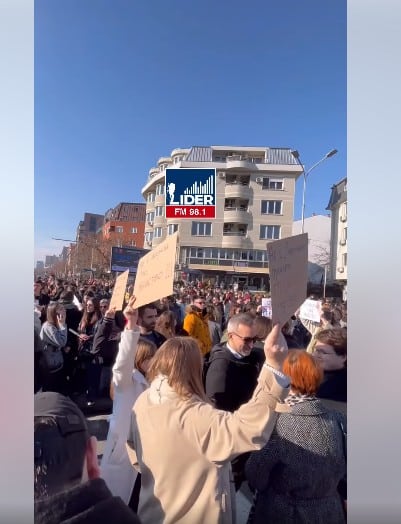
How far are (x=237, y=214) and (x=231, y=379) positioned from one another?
74 cm

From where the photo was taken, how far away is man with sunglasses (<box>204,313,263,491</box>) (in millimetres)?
1950

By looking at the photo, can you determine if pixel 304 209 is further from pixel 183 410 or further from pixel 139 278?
pixel 183 410

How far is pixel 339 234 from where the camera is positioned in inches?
74.5

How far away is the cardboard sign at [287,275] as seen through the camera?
1.68 metres

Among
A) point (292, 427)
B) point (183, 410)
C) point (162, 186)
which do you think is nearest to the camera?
point (183, 410)

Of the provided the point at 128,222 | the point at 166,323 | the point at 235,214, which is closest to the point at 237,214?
the point at 235,214

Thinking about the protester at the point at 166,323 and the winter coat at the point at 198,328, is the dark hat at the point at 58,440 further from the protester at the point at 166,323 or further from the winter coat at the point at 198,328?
the winter coat at the point at 198,328

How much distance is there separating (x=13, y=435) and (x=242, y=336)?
110 centimetres

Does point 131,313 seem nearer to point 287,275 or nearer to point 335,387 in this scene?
point 287,275

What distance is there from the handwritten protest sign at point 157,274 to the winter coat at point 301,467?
708 mm

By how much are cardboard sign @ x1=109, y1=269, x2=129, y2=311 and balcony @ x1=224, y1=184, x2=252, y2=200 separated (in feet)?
1.90

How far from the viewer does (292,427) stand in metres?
1.73

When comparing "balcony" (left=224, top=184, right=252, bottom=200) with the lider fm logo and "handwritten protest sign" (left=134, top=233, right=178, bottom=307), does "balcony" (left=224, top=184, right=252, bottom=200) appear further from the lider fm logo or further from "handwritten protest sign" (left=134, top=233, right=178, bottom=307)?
"handwritten protest sign" (left=134, top=233, right=178, bottom=307)

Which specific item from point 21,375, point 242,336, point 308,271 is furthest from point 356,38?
point 21,375
